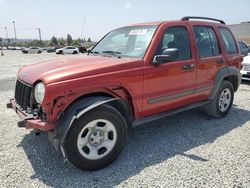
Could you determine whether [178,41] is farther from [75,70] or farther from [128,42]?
[75,70]

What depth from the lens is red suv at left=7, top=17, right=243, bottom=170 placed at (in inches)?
122

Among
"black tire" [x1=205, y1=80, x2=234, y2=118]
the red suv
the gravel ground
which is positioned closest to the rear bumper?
the red suv

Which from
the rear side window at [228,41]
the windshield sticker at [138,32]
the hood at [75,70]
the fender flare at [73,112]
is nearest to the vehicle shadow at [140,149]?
the fender flare at [73,112]

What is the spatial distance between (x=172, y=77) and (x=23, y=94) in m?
2.29

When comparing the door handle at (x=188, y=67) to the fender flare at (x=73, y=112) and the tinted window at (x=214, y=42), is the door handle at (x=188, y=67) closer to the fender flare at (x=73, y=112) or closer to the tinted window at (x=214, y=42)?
the tinted window at (x=214, y=42)

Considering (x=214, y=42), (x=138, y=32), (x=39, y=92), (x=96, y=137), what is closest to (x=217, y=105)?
(x=214, y=42)

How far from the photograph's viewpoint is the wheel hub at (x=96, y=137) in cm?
334

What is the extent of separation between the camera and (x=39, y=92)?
124 inches

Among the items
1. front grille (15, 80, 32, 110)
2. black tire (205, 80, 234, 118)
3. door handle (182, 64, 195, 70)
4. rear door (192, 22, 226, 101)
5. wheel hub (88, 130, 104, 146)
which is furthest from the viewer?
black tire (205, 80, 234, 118)

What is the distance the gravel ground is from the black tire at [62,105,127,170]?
12cm

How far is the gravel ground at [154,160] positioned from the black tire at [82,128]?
0.40 ft

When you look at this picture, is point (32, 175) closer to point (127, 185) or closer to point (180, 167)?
point (127, 185)

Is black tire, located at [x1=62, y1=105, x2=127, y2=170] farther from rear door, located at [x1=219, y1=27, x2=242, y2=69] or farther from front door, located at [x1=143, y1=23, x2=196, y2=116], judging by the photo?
rear door, located at [x1=219, y1=27, x2=242, y2=69]

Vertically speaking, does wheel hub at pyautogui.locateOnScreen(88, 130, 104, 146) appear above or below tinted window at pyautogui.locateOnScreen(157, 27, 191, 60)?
below
